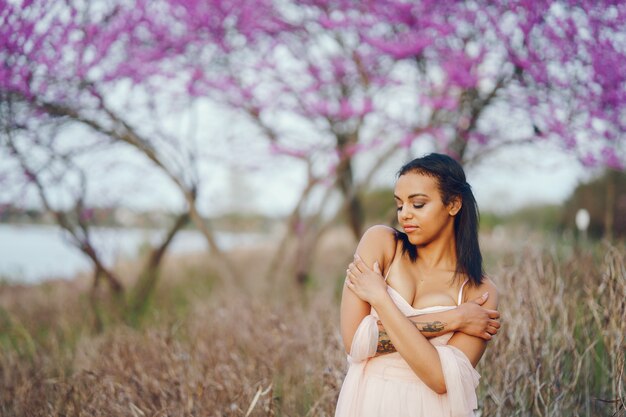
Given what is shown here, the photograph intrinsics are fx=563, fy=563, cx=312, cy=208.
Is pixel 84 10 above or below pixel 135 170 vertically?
above

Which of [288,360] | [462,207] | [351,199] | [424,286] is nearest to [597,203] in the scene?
[351,199]

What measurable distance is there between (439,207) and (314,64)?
4520mm

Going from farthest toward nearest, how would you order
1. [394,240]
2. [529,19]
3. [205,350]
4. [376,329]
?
[529,19], [205,350], [394,240], [376,329]

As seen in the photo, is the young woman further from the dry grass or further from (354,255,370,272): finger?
the dry grass

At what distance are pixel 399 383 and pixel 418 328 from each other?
196 millimetres

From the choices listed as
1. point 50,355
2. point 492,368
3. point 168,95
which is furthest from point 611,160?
point 50,355

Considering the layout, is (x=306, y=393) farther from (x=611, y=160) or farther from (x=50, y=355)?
(x=611, y=160)

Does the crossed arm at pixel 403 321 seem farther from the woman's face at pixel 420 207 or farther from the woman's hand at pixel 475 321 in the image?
the woman's face at pixel 420 207

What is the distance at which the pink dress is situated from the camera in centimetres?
171

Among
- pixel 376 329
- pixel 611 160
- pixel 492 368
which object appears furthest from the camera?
pixel 611 160

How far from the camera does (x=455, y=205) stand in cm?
189

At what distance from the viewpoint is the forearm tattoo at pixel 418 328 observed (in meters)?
1.76

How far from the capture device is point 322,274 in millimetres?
7902

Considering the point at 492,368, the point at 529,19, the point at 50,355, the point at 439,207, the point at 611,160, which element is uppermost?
the point at 529,19
